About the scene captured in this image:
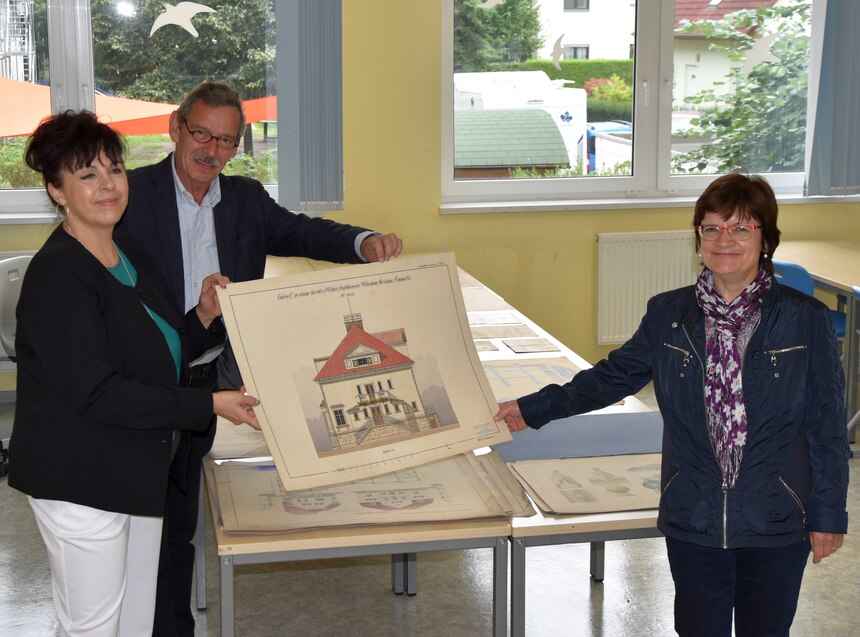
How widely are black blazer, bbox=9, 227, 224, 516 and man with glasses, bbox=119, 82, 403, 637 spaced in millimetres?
408

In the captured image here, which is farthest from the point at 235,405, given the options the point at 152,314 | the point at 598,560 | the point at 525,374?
the point at 598,560

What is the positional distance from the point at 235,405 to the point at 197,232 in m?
0.67

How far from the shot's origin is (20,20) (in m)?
5.30

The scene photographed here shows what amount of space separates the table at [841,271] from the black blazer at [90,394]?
10.3 ft

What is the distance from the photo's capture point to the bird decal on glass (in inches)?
212

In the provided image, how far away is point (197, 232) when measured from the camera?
8.32ft

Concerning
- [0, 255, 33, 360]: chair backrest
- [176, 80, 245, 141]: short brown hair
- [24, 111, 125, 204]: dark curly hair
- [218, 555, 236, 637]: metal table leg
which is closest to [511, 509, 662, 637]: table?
[218, 555, 236, 637]: metal table leg

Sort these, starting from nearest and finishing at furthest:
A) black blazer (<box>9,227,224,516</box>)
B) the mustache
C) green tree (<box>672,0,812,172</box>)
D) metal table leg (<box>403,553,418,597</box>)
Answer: black blazer (<box>9,227,224,516</box>), the mustache, metal table leg (<box>403,553,418,597</box>), green tree (<box>672,0,812,172</box>)

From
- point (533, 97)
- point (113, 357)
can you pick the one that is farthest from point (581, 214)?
point (113, 357)

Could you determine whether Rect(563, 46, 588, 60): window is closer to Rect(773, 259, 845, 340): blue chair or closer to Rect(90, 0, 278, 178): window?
Rect(90, 0, 278, 178): window

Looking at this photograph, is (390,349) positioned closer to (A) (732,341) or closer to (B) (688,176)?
(A) (732,341)

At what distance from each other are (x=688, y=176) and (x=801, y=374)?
4217mm

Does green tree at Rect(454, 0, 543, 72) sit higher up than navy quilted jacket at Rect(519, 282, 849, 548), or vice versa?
green tree at Rect(454, 0, 543, 72)

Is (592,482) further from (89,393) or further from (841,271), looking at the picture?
(841,271)
